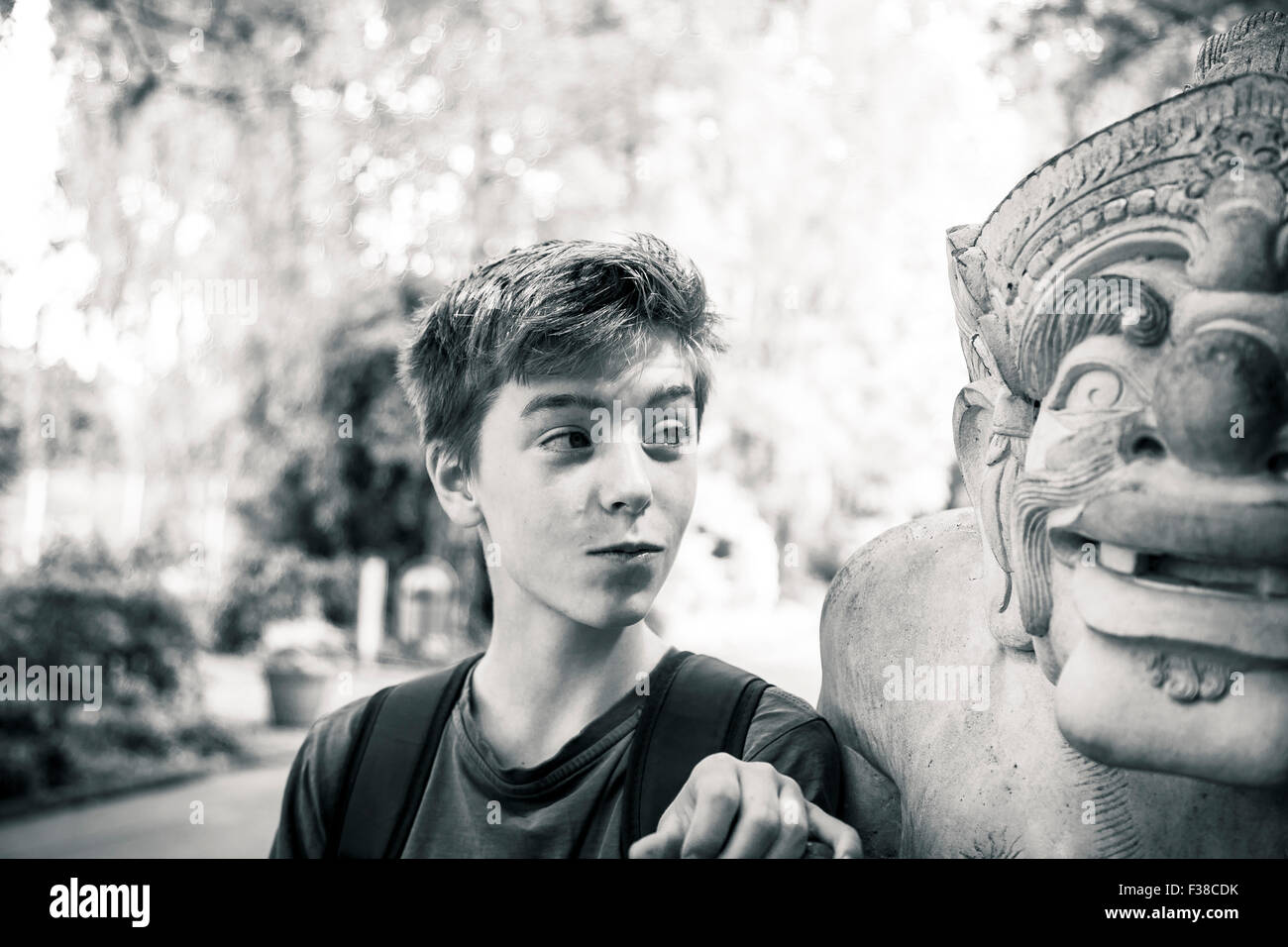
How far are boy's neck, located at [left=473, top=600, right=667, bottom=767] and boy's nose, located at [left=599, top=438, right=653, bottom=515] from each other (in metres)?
0.18

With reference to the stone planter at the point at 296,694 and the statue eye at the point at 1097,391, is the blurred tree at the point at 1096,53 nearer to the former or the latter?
the statue eye at the point at 1097,391

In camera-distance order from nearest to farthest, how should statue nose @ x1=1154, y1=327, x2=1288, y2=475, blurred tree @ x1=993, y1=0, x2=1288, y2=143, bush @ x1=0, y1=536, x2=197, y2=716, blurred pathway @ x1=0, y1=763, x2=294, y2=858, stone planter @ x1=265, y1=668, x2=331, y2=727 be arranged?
statue nose @ x1=1154, y1=327, x2=1288, y2=475
blurred tree @ x1=993, y1=0, x2=1288, y2=143
blurred pathway @ x1=0, y1=763, x2=294, y2=858
bush @ x1=0, y1=536, x2=197, y2=716
stone planter @ x1=265, y1=668, x2=331, y2=727

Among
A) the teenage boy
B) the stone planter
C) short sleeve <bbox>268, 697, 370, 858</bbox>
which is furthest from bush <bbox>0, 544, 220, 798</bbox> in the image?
the teenage boy

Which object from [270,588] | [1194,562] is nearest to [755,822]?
[1194,562]

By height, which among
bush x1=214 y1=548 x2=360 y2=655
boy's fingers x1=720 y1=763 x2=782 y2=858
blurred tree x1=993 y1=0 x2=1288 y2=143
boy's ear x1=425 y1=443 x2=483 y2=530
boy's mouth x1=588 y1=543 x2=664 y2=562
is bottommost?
bush x1=214 y1=548 x2=360 y2=655

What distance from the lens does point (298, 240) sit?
468 centimetres

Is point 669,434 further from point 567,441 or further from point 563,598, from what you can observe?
point 563,598

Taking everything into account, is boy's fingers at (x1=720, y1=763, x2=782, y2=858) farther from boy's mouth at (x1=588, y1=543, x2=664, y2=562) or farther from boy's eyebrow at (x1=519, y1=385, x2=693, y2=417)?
boy's eyebrow at (x1=519, y1=385, x2=693, y2=417)

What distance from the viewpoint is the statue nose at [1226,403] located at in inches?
36.9

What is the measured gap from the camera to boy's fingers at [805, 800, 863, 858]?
116 centimetres

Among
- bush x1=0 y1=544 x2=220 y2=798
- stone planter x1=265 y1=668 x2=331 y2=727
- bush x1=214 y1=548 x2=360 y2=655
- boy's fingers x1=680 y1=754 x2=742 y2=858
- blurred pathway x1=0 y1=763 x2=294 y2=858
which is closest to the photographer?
boy's fingers x1=680 y1=754 x2=742 y2=858

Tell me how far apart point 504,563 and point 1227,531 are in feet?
A: 2.66

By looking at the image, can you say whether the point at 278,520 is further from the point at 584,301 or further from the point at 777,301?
the point at 584,301
